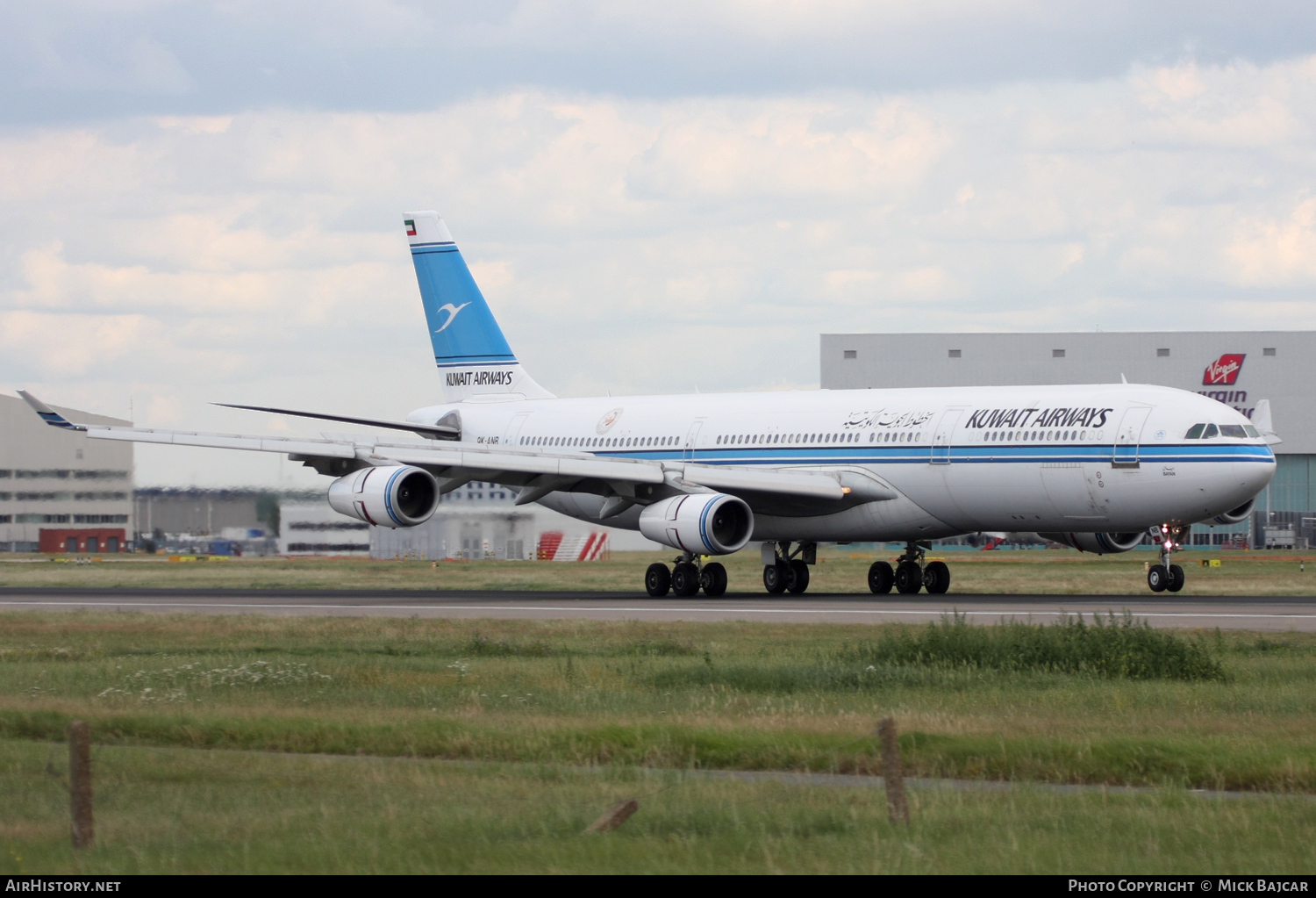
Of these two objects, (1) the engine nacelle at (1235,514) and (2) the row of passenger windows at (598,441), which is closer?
(1) the engine nacelle at (1235,514)

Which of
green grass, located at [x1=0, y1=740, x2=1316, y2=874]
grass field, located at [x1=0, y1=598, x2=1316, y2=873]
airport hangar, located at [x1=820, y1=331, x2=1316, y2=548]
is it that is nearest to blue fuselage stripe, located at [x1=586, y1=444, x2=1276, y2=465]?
grass field, located at [x1=0, y1=598, x2=1316, y2=873]

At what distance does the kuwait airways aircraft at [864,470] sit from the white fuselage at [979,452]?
0.13 feet

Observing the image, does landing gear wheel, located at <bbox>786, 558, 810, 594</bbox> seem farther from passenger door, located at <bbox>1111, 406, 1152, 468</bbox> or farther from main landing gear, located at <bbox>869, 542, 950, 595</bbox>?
passenger door, located at <bbox>1111, 406, 1152, 468</bbox>

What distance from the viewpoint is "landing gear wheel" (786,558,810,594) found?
124 feet

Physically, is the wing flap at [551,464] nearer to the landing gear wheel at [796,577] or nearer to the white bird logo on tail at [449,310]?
the landing gear wheel at [796,577]

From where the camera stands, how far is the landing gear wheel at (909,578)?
3753 centimetres

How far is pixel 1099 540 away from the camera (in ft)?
123

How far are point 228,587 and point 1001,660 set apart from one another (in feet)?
92.8

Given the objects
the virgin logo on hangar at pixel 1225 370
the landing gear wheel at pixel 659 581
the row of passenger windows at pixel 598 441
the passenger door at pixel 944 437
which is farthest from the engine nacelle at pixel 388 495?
the virgin logo on hangar at pixel 1225 370

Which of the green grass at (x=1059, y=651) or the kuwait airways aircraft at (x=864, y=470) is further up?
the kuwait airways aircraft at (x=864, y=470)

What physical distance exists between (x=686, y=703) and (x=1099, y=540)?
23332 mm

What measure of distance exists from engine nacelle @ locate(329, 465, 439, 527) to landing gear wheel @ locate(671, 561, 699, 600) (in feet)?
18.2

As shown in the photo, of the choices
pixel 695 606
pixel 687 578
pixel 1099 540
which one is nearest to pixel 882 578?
pixel 687 578

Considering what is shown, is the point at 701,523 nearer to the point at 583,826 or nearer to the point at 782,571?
the point at 782,571
